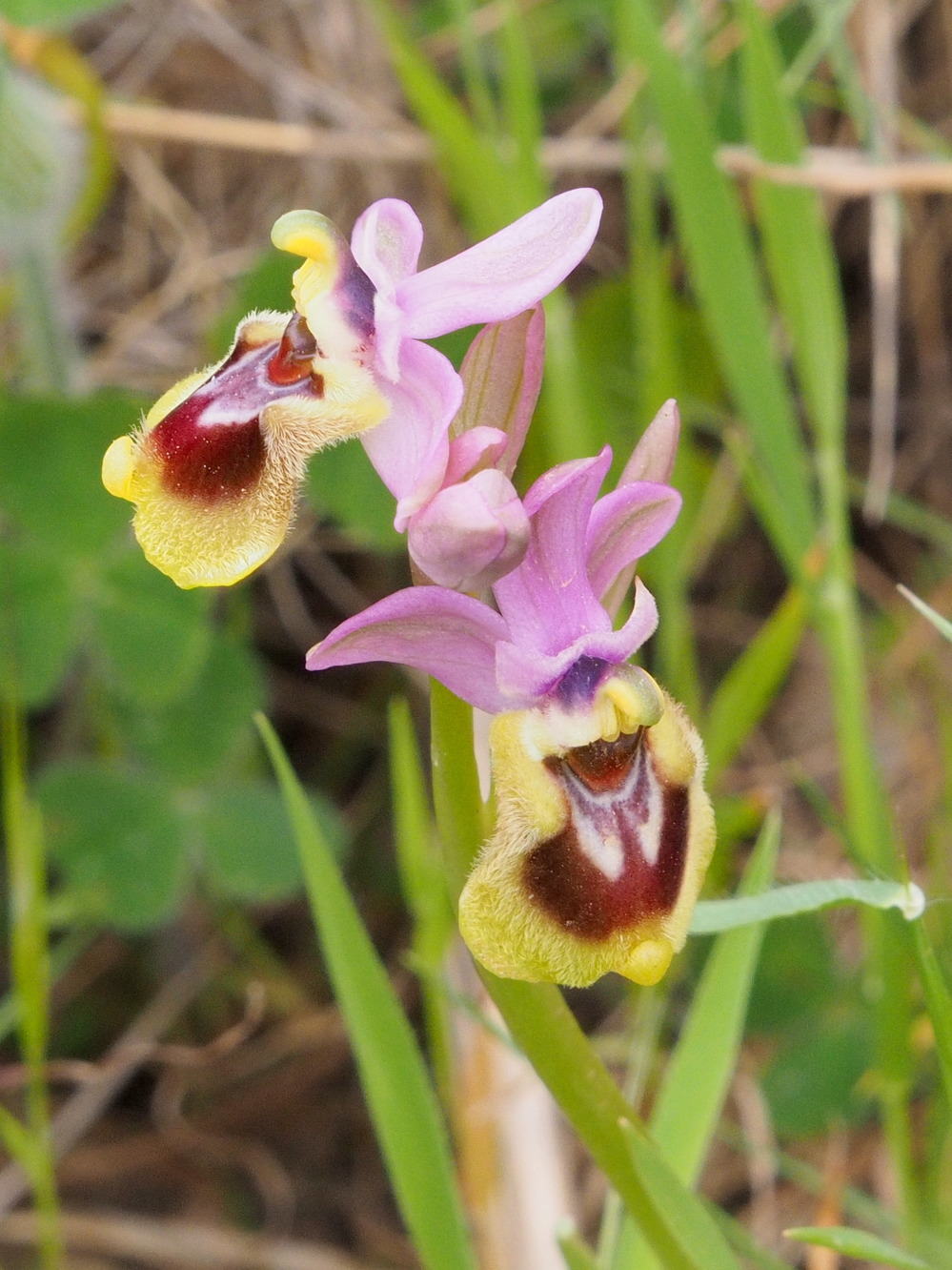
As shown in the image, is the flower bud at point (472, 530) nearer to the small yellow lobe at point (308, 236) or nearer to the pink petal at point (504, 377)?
the pink petal at point (504, 377)

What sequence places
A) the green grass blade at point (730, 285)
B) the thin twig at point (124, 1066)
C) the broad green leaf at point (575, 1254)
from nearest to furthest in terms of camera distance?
the broad green leaf at point (575, 1254) < the green grass blade at point (730, 285) < the thin twig at point (124, 1066)

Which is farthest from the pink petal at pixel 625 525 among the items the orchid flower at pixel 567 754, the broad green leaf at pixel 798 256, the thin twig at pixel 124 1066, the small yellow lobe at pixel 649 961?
the thin twig at pixel 124 1066

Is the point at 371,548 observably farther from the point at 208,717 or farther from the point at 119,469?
the point at 119,469

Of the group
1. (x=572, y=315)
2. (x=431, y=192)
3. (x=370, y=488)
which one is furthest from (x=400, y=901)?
(x=431, y=192)

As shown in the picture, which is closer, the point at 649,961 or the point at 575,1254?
the point at 649,961

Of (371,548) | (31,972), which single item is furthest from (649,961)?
(371,548)

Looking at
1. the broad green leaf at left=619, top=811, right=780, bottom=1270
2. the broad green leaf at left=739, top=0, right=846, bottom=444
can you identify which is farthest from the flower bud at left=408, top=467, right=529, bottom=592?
the broad green leaf at left=739, top=0, right=846, bottom=444
